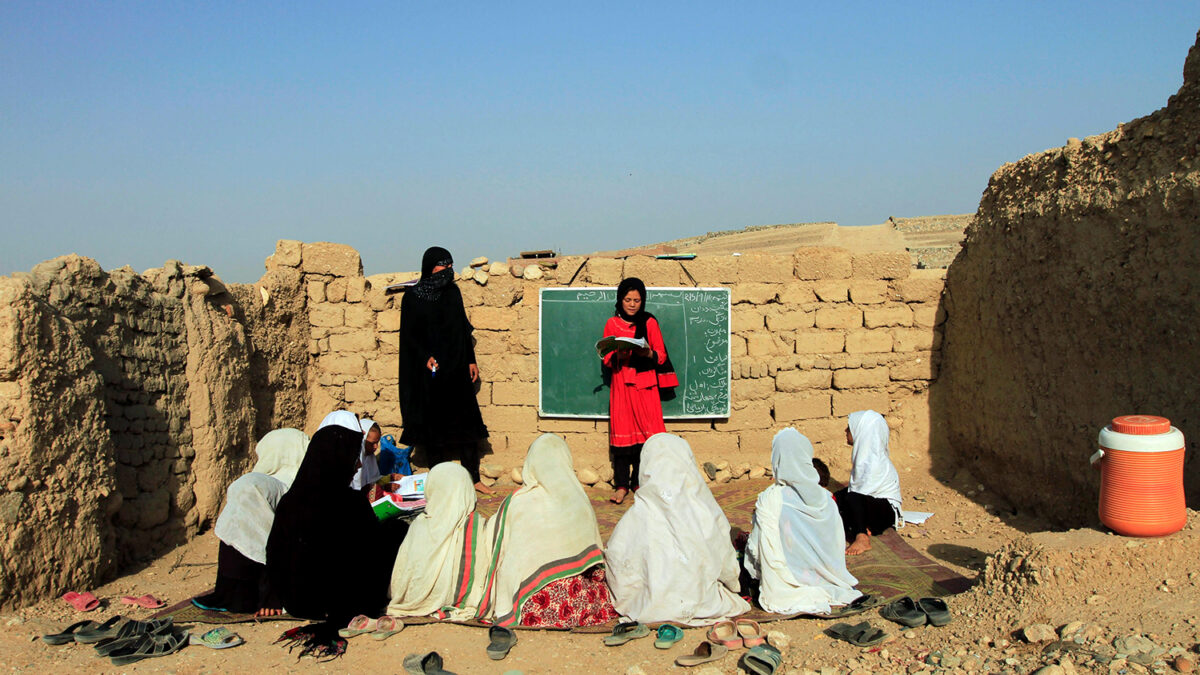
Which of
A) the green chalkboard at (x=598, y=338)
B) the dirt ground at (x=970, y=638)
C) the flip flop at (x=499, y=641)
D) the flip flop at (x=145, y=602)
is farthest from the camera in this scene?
the green chalkboard at (x=598, y=338)

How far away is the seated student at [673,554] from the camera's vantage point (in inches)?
162

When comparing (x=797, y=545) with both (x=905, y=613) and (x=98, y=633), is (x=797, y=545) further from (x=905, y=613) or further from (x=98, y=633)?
(x=98, y=633)

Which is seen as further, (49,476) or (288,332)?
(288,332)

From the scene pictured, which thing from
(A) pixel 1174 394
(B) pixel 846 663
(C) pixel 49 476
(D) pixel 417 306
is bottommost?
(B) pixel 846 663

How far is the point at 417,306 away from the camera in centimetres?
675

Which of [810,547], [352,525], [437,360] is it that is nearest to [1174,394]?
[810,547]

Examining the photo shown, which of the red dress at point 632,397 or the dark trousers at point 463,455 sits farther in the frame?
the dark trousers at point 463,455

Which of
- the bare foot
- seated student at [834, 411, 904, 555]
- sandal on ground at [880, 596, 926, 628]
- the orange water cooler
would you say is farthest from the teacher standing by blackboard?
the orange water cooler

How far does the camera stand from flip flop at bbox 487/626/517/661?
3738mm

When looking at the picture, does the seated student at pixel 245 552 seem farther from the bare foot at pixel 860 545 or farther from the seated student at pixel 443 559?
the bare foot at pixel 860 545

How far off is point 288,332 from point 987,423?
18.9ft

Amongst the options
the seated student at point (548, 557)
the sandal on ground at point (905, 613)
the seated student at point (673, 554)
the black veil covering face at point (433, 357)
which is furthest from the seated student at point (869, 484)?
the black veil covering face at point (433, 357)

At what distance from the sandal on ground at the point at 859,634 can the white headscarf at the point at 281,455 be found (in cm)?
306

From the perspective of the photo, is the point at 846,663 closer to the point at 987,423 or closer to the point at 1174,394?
the point at 1174,394
